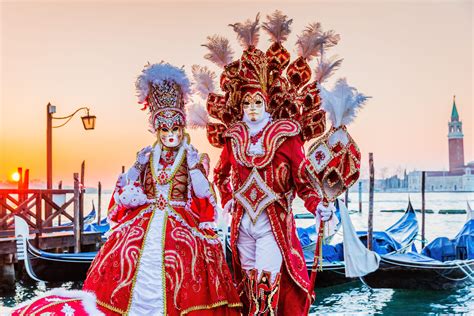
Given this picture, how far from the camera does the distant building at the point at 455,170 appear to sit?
14523 mm

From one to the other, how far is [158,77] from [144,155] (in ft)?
1.60

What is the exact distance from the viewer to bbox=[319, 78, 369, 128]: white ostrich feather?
3543 millimetres

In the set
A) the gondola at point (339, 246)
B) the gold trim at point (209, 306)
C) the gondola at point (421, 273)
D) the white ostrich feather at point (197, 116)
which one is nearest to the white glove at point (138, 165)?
the white ostrich feather at point (197, 116)

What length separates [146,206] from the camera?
11.4 ft

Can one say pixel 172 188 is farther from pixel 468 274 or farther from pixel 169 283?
pixel 468 274

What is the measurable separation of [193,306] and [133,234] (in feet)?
1.77

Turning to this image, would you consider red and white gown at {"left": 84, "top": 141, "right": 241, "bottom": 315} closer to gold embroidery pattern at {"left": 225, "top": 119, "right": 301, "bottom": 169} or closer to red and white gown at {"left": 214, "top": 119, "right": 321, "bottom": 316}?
red and white gown at {"left": 214, "top": 119, "right": 321, "bottom": 316}

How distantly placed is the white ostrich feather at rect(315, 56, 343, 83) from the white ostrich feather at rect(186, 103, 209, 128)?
2.58 feet

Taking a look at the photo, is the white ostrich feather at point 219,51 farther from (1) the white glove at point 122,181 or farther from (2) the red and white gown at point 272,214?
(1) the white glove at point 122,181

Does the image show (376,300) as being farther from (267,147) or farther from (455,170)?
A: (455,170)

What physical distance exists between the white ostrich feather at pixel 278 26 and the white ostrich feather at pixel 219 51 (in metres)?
0.28

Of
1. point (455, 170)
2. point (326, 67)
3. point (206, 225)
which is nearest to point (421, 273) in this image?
point (326, 67)

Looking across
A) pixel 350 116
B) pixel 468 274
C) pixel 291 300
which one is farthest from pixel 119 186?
pixel 468 274

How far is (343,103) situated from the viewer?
3.56 metres
